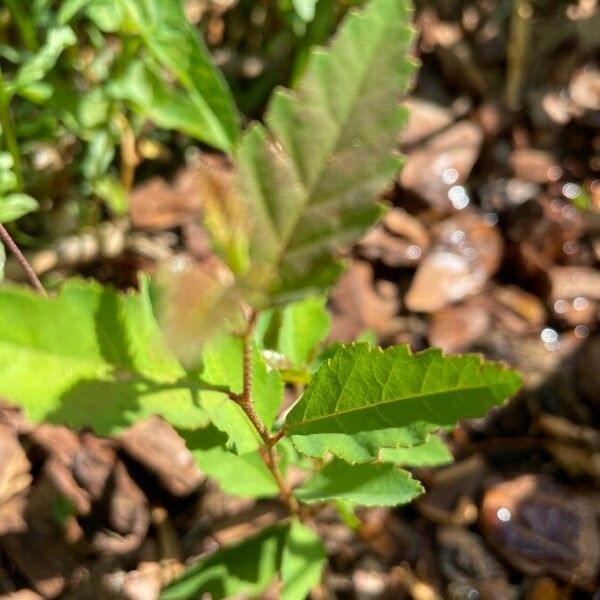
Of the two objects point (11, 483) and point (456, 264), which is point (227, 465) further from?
point (456, 264)

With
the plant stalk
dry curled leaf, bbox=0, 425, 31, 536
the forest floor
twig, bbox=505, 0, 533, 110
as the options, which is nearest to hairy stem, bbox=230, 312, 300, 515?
the plant stalk

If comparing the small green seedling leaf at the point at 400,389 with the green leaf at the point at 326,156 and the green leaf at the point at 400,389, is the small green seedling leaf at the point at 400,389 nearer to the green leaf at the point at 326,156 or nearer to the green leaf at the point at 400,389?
the green leaf at the point at 400,389

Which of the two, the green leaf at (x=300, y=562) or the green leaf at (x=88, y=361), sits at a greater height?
the green leaf at (x=88, y=361)

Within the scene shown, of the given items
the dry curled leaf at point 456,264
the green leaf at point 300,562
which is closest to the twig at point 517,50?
the dry curled leaf at point 456,264

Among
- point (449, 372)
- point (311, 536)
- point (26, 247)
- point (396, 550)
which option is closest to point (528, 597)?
point (396, 550)

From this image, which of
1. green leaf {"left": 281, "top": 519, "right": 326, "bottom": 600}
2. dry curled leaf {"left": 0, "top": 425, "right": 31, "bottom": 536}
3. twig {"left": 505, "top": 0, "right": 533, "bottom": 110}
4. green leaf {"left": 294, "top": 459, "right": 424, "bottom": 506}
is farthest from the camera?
twig {"left": 505, "top": 0, "right": 533, "bottom": 110}

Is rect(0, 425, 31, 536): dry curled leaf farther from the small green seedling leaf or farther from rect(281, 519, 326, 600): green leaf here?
the small green seedling leaf

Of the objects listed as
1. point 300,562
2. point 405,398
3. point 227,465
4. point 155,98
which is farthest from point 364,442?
point 155,98
